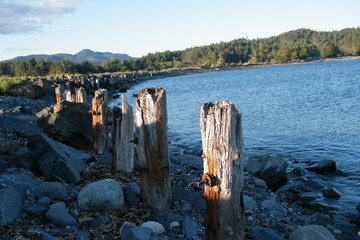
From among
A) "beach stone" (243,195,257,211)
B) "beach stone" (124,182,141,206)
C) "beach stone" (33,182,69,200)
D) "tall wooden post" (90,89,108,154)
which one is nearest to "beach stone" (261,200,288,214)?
"beach stone" (243,195,257,211)

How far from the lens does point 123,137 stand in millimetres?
8383

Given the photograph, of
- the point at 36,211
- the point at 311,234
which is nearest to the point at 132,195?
the point at 36,211

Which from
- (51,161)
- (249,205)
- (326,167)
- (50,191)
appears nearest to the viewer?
(50,191)

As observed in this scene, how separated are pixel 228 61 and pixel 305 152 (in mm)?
174697

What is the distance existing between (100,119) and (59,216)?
5.00 metres

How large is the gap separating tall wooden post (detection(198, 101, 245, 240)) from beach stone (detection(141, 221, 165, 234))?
3.04 ft

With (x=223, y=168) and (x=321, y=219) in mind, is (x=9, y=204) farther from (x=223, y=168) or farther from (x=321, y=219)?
(x=321, y=219)

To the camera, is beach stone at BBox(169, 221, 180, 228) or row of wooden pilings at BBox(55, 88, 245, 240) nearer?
row of wooden pilings at BBox(55, 88, 245, 240)

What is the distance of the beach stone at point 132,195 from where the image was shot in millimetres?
6477

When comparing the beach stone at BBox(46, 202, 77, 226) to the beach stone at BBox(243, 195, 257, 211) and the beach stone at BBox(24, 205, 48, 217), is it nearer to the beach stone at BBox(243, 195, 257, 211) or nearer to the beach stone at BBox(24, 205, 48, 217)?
the beach stone at BBox(24, 205, 48, 217)

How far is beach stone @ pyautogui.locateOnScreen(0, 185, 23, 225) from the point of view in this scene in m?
4.89

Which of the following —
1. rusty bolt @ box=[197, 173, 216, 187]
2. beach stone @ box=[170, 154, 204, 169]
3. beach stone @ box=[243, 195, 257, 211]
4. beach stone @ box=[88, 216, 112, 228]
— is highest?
rusty bolt @ box=[197, 173, 216, 187]

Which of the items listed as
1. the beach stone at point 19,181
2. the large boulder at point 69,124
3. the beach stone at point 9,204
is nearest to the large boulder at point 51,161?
the beach stone at point 19,181

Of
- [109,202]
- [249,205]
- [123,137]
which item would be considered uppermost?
[123,137]
